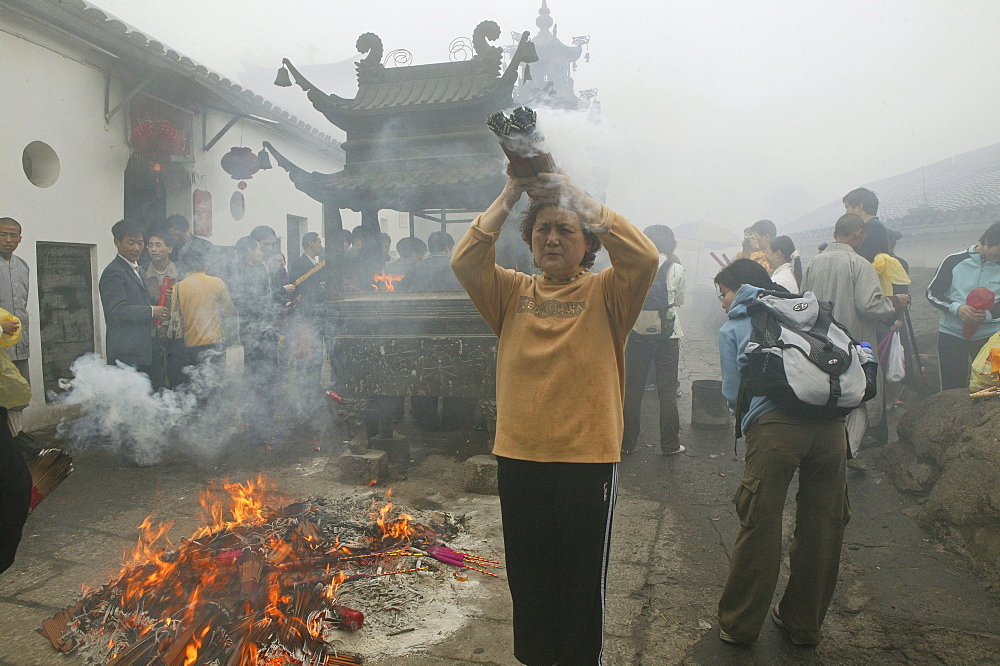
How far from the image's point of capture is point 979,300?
5.27 metres

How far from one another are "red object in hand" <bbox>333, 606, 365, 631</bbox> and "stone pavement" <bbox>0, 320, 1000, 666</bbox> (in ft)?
0.99

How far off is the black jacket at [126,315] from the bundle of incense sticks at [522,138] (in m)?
5.10

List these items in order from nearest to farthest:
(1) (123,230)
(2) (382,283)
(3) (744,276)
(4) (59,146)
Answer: (3) (744,276)
(1) (123,230)
(2) (382,283)
(4) (59,146)

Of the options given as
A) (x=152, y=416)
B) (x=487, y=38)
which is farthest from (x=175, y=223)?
(x=487, y=38)

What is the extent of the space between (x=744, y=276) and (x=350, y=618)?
2.69 metres

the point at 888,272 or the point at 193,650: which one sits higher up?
the point at 888,272

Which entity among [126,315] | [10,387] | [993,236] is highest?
[993,236]

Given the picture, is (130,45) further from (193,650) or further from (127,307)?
(193,650)

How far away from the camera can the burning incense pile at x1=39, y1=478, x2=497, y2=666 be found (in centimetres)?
258

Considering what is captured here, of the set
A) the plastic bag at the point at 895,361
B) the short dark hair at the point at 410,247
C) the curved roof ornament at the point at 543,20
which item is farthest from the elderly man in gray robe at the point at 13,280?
the curved roof ornament at the point at 543,20

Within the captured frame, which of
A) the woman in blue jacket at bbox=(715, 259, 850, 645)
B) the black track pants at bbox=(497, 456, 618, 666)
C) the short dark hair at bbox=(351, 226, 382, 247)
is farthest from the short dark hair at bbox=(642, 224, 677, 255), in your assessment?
the black track pants at bbox=(497, 456, 618, 666)

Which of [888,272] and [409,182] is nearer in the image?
[409,182]

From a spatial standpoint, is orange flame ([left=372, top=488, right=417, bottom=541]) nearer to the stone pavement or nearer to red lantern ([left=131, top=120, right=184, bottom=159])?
Answer: the stone pavement

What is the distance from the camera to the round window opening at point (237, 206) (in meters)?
11.4
